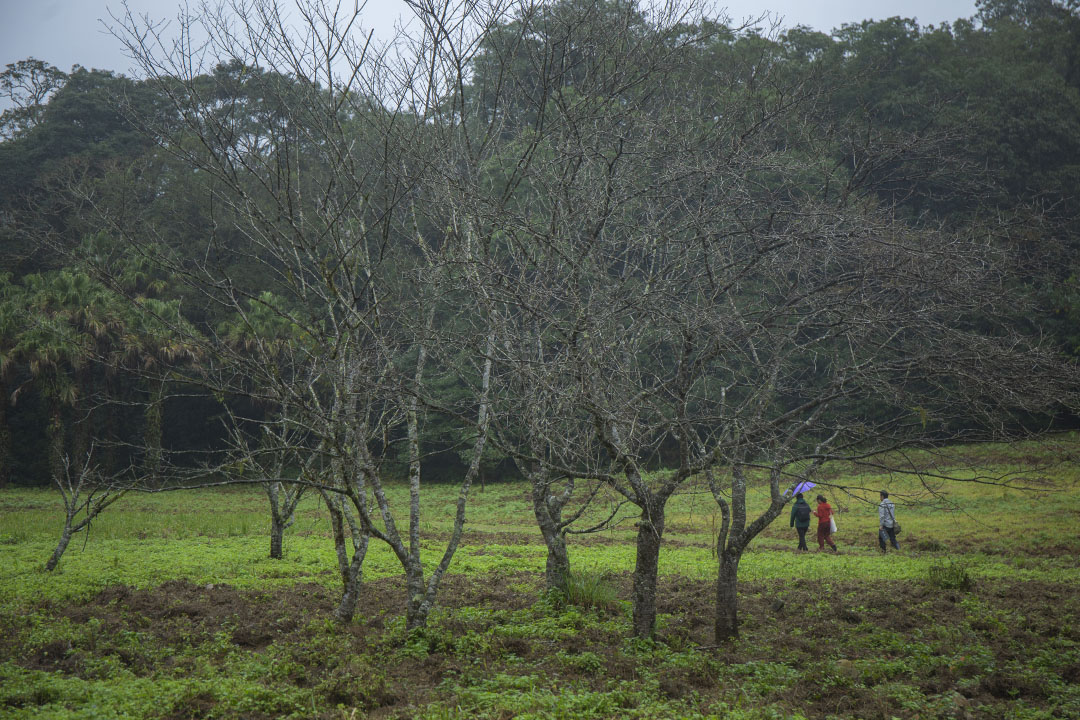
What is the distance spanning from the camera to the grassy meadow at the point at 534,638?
476 centimetres

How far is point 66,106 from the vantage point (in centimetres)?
3347

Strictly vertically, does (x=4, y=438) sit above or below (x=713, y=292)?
below

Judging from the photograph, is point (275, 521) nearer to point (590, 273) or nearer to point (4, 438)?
point (590, 273)

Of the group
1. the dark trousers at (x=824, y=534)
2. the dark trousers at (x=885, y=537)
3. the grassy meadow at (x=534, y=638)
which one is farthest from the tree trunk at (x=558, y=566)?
the dark trousers at (x=885, y=537)

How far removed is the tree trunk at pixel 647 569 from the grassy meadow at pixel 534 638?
0.64 feet

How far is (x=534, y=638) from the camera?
6473 millimetres

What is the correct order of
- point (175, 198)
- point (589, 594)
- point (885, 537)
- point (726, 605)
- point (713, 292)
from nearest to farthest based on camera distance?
1. point (713, 292)
2. point (726, 605)
3. point (589, 594)
4. point (885, 537)
5. point (175, 198)

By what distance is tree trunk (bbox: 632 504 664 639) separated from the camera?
5.74 meters

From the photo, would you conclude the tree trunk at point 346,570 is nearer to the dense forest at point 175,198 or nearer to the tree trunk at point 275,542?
the tree trunk at point 275,542

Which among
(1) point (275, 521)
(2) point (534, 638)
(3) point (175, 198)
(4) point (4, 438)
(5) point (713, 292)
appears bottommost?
(2) point (534, 638)

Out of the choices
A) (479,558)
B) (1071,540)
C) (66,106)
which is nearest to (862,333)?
(479,558)

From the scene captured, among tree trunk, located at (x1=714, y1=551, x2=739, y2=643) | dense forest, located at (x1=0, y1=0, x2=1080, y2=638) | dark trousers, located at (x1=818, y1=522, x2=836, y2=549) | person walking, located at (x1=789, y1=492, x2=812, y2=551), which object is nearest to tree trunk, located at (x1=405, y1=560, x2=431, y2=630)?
dense forest, located at (x1=0, y1=0, x2=1080, y2=638)

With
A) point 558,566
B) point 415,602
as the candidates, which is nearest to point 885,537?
point 558,566

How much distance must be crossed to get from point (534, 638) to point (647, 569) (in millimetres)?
1266
